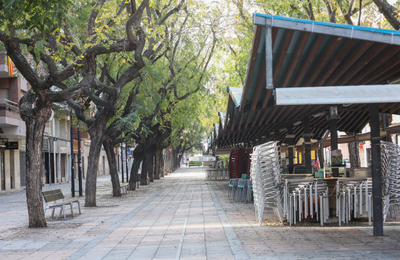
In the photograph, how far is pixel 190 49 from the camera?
77.0 feet

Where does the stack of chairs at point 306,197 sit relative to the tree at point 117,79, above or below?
below

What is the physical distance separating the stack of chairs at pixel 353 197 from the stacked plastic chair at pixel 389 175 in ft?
1.09

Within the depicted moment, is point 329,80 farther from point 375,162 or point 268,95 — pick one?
point 375,162

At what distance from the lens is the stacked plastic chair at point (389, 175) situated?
9461 mm

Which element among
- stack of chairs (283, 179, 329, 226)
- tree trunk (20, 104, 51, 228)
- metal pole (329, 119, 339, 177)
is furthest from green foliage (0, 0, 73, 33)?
metal pole (329, 119, 339, 177)

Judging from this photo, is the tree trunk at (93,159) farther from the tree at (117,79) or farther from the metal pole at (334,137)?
the metal pole at (334,137)

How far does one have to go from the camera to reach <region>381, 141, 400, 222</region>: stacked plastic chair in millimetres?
9461

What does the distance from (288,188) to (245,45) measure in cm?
1229

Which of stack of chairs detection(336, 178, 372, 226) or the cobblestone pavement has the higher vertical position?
stack of chairs detection(336, 178, 372, 226)

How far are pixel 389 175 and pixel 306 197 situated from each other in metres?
1.78

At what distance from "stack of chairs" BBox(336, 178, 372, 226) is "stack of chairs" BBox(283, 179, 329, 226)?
304 mm

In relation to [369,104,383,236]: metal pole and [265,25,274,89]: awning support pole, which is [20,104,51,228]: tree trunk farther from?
[369,104,383,236]: metal pole

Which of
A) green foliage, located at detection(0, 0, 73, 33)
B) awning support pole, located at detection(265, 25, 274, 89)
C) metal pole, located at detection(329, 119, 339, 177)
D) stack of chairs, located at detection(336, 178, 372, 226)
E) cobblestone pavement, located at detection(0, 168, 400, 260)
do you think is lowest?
cobblestone pavement, located at detection(0, 168, 400, 260)

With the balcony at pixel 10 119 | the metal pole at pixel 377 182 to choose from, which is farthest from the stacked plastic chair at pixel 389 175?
the balcony at pixel 10 119
